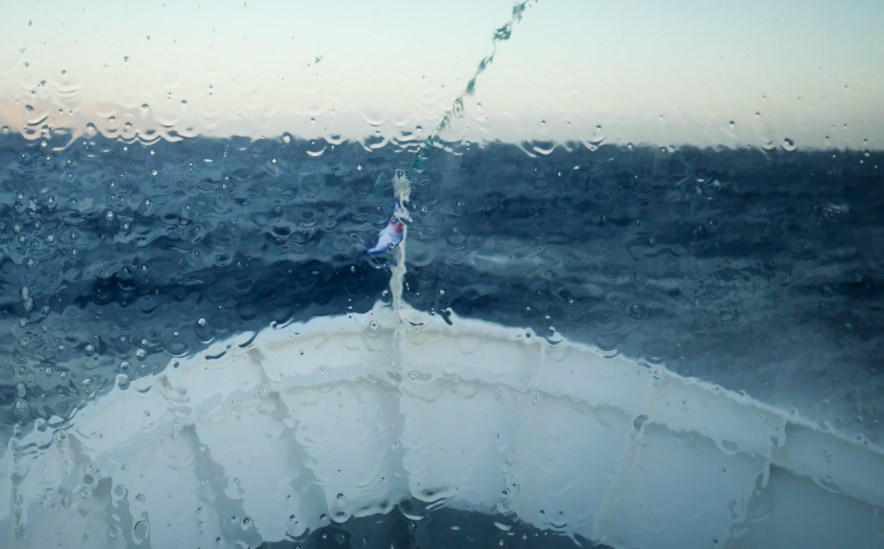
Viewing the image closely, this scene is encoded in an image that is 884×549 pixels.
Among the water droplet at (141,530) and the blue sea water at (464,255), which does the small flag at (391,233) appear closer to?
the blue sea water at (464,255)

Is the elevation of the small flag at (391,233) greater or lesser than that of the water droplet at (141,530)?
greater

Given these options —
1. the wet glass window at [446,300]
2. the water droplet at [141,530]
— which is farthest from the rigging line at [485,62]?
the water droplet at [141,530]

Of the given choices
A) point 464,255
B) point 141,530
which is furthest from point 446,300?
point 141,530

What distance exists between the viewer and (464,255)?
1.19 meters

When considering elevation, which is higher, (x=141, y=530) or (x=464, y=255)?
(x=464, y=255)

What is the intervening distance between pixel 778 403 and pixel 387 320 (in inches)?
23.8

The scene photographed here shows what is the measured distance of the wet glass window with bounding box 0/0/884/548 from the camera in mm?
1059

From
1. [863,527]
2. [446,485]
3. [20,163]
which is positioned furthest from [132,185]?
[863,527]

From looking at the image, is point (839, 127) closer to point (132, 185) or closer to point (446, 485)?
point (446, 485)

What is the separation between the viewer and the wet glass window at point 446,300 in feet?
3.47

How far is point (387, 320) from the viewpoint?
1185mm

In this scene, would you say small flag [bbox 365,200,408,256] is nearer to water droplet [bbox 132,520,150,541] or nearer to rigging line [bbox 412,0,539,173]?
rigging line [bbox 412,0,539,173]

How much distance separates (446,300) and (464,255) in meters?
0.07

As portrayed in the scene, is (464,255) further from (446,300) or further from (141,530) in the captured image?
(141,530)
